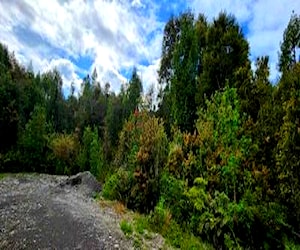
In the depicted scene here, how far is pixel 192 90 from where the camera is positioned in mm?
20297

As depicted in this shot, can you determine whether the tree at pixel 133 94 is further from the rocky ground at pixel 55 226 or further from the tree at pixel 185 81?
the rocky ground at pixel 55 226

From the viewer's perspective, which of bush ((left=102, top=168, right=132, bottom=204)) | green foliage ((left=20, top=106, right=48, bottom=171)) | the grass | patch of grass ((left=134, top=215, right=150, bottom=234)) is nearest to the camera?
the grass

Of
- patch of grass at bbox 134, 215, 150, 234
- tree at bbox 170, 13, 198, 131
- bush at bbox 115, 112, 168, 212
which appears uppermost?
tree at bbox 170, 13, 198, 131

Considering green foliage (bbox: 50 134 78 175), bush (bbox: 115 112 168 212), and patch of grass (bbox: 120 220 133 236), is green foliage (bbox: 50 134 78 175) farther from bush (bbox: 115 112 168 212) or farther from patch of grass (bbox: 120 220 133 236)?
patch of grass (bbox: 120 220 133 236)

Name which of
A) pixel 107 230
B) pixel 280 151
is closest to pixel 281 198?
pixel 280 151

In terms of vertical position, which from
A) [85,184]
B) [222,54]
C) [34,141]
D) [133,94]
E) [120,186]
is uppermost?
[133,94]

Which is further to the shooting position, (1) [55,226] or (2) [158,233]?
(2) [158,233]

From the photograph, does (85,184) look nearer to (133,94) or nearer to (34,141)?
(34,141)

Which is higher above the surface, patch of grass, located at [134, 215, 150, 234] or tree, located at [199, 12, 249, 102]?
tree, located at [199, 12, 249, 102]

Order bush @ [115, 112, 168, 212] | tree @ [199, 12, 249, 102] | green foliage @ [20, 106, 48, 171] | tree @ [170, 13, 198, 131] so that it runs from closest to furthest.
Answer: bush @ [115, 112, 168, 212] < tree @ [199, 12, 249, 102] < tree @ [170, 13, 198, 131] < green foliage @ [20, 106, 48, 171]

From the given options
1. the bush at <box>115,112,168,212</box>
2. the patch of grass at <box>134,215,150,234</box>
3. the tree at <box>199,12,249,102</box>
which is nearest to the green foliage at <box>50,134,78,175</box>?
the tree at <box>199,12,249,102</box>

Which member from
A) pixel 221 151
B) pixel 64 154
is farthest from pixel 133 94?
pixel 221 151

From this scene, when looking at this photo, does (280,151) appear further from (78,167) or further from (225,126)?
(78,167)

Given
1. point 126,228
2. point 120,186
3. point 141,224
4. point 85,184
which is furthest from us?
point 85,184
